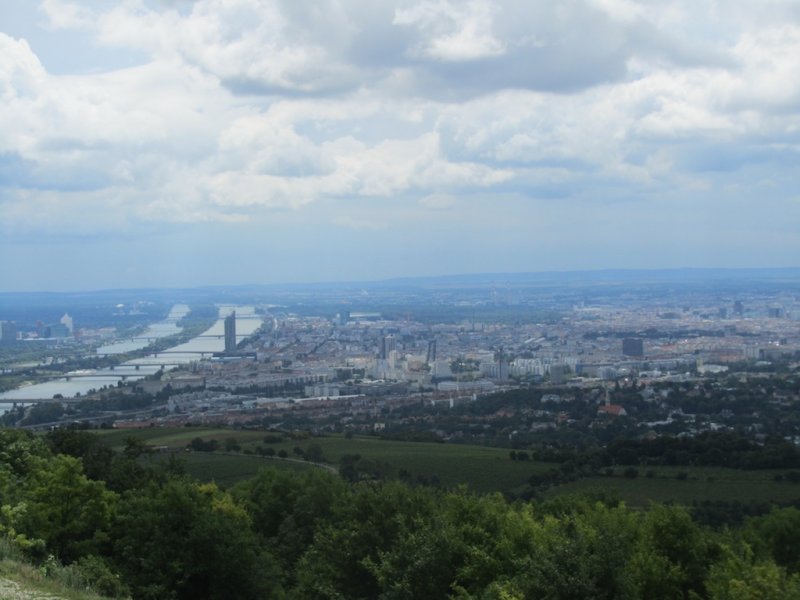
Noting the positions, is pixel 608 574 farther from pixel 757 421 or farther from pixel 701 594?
pixel 757 421

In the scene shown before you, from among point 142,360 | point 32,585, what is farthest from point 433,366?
point 32,585

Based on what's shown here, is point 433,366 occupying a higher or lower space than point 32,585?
lower

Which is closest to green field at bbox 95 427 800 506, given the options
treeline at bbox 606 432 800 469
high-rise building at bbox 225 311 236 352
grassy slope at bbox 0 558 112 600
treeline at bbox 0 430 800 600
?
treeline at bbox 606 432 800 469

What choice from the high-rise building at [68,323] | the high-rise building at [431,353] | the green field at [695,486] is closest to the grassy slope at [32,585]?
the green field at [695,486]

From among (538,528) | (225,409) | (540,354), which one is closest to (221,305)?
(540,354)

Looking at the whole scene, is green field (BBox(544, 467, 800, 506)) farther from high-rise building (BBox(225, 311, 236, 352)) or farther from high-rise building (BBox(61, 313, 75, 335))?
high-rise building (BBox(61, 313, 75, 335))

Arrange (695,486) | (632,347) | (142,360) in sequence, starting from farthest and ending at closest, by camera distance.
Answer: (142,360) < (632,347) < (695,486)

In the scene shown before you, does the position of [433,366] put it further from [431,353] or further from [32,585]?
[32,585]
